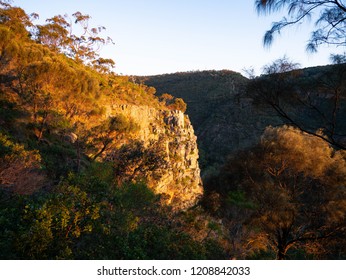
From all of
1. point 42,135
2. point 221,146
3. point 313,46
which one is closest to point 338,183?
point 313,46

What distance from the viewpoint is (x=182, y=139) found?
87.0 ft

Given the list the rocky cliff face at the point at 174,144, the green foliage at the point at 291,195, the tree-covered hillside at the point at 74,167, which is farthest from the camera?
the rocky cliff face at the point at 174,144

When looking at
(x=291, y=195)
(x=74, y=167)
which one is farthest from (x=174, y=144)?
(x=291, y=195)

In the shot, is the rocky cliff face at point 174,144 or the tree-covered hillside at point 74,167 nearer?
the tree-covered hillside at point 74,167

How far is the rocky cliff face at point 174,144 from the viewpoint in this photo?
68.8 ft

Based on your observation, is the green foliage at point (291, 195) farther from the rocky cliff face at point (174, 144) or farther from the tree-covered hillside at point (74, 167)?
the rocky cliff face at point (174, 144)

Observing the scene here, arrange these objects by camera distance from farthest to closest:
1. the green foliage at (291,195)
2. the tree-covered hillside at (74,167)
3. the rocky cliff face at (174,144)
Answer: the rocky cliff face at (174,144)
the green foliage at (291,195)
the tree-covered hillside at (74,167)

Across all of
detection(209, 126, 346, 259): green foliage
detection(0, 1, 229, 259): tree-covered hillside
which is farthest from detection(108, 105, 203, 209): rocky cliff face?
detection(209, 126, 346, 259): green foliage

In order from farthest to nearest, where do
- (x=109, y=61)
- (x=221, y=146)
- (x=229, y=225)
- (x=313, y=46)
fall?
(x=221, y=146) < (x=109, y=61) < (x=229, y=225) < (x=313, y=46)

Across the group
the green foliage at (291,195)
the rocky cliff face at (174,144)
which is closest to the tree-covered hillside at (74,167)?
the rocky cliff face at (174,144)

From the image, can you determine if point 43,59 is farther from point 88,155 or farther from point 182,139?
point 182,139

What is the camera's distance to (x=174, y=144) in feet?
82.0

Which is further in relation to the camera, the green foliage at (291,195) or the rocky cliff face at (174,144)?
the rocky cliff face at (174,144)

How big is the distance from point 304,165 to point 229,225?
13.2 ft
